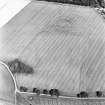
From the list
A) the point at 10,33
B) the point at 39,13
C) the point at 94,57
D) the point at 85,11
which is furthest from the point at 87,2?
the point at 10,33

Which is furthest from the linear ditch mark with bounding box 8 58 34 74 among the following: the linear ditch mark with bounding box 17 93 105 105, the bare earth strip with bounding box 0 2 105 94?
the linear ditch mark with bounding box 17 93 105 105

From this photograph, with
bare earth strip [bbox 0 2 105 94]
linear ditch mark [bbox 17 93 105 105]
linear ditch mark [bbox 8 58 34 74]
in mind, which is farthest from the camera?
linear ditch mark [bbox 8 58 34 74]

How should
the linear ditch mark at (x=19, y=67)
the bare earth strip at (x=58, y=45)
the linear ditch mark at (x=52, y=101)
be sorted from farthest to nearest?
the linear ditch mark at (x=19, y=67) → the bare earth strip at (x=58, y=45) → the linear ditch mark at (x=52, y=101)

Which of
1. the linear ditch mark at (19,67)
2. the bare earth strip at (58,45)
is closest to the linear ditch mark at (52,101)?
the bare earth strip at (58,45)

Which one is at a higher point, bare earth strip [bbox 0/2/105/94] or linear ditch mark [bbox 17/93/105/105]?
bare earth strip [bbox 0/2/105/94]

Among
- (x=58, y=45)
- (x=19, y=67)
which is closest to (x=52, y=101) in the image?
(x=19, y=67)

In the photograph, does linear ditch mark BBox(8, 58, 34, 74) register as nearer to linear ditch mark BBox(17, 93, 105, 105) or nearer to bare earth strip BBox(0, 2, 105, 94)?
bare earth strip BBox(0, 2, 105, 94)

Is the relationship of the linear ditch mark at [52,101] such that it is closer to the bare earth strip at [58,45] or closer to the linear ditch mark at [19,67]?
the bare earth strip at [58,45]

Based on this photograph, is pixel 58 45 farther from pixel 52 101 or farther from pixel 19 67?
pixel 52 101

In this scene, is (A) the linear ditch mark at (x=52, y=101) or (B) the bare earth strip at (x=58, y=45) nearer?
(A) the linear ditch mark at (x=52, y=101)
